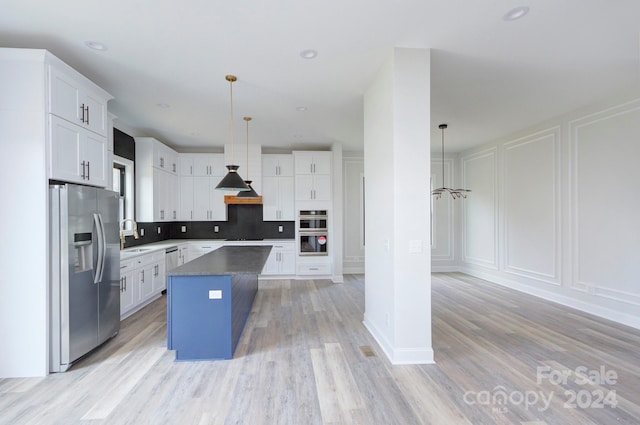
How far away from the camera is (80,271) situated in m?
2.68

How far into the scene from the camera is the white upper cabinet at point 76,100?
8.36 feet

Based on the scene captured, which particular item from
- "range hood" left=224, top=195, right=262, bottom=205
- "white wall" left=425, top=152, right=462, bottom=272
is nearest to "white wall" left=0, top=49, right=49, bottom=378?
"range hood" left=224, top=195, right=262, bottom=205

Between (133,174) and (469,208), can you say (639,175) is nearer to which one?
(469,208)

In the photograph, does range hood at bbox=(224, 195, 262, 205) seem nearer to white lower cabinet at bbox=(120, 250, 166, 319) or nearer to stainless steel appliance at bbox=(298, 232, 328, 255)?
stainless steel appliance at bbox=(298, 232, 328, 255)

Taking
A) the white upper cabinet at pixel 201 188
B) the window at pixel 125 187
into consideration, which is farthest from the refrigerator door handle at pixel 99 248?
the white upper cabinet at pixel 201 188

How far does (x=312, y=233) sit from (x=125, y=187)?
11.5 ft

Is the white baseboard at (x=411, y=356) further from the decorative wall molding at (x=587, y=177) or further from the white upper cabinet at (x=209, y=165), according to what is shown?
the white upper cabinet at (x=209, y=165)

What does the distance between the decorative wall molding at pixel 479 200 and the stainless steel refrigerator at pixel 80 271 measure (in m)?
Result: 6.41

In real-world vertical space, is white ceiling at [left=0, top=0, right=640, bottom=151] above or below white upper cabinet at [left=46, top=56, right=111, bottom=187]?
above

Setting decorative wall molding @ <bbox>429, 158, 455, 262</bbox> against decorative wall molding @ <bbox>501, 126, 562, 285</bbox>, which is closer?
decorative wall molding @ <bbox>501, 126, 562, 285</bbox>

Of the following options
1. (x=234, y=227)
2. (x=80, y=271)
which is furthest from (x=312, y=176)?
(x=80, y=271)

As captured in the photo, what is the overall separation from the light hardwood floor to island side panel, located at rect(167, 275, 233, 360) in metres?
0.13

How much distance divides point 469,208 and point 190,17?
6.50 m

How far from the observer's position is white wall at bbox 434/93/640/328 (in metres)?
3.70
